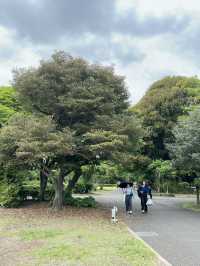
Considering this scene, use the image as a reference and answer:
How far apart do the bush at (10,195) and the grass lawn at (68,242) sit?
3.24 metres

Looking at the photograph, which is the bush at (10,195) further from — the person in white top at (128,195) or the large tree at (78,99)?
the person in white top at (128,195)

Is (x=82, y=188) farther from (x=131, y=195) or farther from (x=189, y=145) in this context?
(x=131, y=195)

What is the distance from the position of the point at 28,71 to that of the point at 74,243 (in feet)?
35.2

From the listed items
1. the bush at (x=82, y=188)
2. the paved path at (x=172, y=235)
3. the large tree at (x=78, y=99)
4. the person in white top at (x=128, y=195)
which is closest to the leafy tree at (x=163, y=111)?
the bush at (x=82, y=188)

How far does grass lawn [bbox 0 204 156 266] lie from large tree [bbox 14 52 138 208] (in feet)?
11.0

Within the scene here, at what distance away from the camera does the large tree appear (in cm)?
1667

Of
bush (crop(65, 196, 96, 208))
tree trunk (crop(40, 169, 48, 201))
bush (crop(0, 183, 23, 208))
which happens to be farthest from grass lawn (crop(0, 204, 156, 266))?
tree trunk (crop(40, 169, 48, 201))

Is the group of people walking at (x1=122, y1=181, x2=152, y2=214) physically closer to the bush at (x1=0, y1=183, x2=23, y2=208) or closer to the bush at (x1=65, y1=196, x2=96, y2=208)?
the bush at (x1=65, y1=196, x2=96, y2=208)

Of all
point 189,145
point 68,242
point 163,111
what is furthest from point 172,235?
point 163,111

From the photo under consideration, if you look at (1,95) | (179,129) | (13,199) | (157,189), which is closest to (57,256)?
(13,199)

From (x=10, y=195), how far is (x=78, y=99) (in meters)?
6.35

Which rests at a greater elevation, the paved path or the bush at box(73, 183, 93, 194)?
the bush at box(73, 183, 93, 194)

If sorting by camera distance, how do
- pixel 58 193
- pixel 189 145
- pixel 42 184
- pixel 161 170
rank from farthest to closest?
1. pixel 161 170
2. pixel 42 184
3. pixel 189 145
4. pixel 58 193

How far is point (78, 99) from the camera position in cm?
1658
